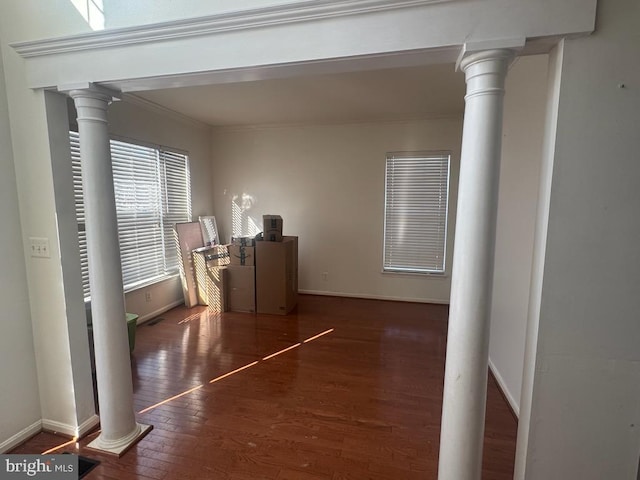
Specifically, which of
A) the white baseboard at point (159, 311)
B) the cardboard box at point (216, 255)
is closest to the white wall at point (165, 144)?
the white baseboard at point (159, 311)

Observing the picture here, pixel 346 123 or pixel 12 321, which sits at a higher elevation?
pixel 346 123

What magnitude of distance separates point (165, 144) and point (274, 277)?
216 cm

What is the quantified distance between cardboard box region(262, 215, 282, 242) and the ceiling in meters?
1.34

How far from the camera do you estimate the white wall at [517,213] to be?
2.05m

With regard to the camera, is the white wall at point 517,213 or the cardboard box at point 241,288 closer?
the white wall at point 517,213

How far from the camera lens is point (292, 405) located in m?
2.27

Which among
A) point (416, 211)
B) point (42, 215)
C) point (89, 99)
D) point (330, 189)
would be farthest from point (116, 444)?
point (416, 211)

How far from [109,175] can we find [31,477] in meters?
1.66

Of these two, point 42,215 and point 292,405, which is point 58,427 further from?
point 292,405

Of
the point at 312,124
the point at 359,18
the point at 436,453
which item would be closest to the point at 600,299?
the point at 436,453

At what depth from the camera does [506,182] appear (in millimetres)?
2605

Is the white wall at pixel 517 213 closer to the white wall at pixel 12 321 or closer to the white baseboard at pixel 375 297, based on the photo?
the white baseboard at pixel 375 297

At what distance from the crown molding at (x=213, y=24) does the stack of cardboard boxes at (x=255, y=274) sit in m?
2.54

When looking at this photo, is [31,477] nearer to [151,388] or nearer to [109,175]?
[151,388]
